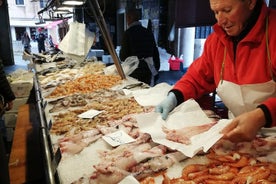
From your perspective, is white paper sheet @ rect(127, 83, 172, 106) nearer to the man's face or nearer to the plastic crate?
the man's face

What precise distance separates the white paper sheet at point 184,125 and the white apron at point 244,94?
0.68ft

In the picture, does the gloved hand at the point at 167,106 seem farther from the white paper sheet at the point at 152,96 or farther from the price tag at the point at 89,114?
the price tag at the point at 89,114

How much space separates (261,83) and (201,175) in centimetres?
82

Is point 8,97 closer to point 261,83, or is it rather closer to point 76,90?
point 76,90

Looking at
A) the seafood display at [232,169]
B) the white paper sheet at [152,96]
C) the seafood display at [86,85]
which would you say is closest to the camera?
the seafood display at [232,169]

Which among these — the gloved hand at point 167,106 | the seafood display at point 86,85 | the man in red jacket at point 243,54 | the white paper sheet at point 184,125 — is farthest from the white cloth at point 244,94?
the seafood display at point 86,85

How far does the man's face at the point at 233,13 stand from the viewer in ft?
5.19

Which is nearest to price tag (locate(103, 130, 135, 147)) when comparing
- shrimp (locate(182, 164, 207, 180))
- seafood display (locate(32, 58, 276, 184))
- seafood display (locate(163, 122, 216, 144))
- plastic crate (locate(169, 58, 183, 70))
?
seafood display (locate(32, 58, 276, 184))

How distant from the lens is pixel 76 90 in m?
3.04

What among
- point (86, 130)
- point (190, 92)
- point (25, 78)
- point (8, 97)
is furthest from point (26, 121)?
point (190, 92)

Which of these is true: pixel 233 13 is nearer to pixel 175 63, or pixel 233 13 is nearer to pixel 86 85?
pixel 86 85

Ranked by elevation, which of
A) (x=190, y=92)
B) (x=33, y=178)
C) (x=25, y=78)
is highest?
(x=190, y=92)

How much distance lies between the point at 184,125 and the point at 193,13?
375 centimetres

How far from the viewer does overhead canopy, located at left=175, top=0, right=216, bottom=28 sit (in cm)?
489
